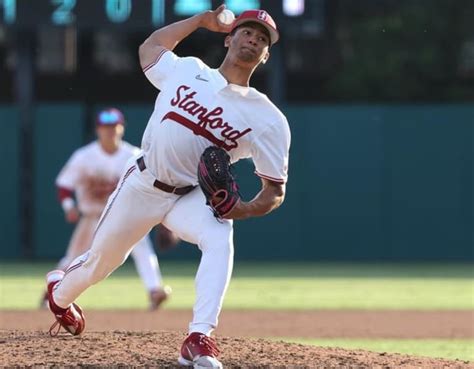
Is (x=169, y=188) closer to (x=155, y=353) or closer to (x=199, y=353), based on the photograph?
(x=155, y=353)

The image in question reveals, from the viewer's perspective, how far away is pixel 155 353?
246 inches

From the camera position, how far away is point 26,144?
682 inches

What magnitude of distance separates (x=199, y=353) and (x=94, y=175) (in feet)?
18.7

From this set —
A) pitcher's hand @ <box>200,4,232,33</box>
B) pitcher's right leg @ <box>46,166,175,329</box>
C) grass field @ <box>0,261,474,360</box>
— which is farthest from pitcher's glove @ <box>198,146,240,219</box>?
grass field @ <box>0,261,474,360</box>

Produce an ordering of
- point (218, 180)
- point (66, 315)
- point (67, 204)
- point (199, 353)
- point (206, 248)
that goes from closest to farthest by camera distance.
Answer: point (199, 353), point (218, 180), point (206, 248), point (66, 315), point (67, 204)

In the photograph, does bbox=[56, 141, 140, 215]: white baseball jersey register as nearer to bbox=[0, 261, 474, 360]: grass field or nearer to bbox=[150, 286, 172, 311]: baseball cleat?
Answer: bbox=[0, 261, 474, 360]: grass field

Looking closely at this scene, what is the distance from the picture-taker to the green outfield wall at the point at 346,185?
17297 millimetres

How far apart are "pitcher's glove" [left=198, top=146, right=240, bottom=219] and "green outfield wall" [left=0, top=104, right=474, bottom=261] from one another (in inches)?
440

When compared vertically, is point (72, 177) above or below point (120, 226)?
below

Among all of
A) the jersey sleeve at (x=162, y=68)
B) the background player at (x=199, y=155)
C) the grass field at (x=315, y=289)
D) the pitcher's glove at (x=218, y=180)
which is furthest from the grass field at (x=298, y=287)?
the pitcher's glove at (x=218, y=180)

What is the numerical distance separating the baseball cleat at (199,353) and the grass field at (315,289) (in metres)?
2.31

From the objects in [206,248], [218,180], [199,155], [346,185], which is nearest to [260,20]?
[199,155]

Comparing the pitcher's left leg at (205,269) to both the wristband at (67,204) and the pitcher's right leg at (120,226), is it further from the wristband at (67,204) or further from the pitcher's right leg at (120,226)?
the wristband at (67,204)

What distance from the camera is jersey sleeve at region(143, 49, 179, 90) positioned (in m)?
6.47
